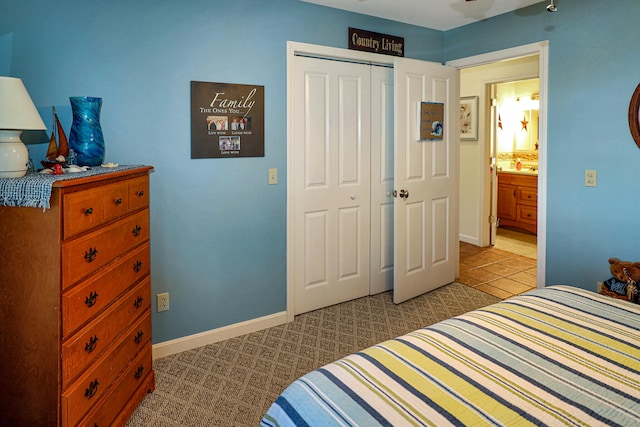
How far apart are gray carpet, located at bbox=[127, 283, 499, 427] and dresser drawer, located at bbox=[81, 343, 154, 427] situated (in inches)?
5.6

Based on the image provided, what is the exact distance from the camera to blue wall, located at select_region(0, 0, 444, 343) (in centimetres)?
231

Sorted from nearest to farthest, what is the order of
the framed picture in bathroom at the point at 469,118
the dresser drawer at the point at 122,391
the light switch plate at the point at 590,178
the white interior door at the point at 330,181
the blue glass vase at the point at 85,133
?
the dresser drawer at the point at 122,391
the blue glass vase at the point at 85,133
the light switch plate at the point at 590,178
the white interior door at the point at 330,181
the framed picture in bathroom at the point at 469,118

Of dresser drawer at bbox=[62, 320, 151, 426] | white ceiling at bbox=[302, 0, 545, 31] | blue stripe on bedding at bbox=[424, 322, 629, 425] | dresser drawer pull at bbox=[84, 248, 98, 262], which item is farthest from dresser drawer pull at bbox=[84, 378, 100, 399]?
white ceiling at bbox=[302, 0, 545, 31]

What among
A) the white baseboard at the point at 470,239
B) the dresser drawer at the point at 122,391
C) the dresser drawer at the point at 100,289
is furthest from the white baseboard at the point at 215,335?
the white baseboard at the point at 470,239

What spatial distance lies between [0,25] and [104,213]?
49.1 inches

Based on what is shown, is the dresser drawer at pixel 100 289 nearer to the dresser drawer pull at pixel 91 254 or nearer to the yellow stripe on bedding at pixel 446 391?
the dresser drawer pull at pixel 91 254

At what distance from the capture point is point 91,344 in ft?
5.67

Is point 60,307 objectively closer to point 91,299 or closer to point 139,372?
point 91,299

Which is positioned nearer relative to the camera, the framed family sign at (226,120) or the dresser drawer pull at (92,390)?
the dresser drawer pull at (92,390)

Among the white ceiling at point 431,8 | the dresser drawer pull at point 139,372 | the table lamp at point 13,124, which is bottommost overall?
the dresser drawer pull at point 139,372

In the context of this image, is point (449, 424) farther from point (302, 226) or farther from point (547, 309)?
point (302, 226)

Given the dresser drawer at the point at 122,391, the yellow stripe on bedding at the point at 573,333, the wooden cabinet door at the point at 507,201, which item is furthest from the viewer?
the wooden cabinet door at the point at 507,201

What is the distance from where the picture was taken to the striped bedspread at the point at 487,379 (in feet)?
3.60

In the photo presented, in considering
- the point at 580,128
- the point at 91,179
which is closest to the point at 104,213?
the point at 91,179
